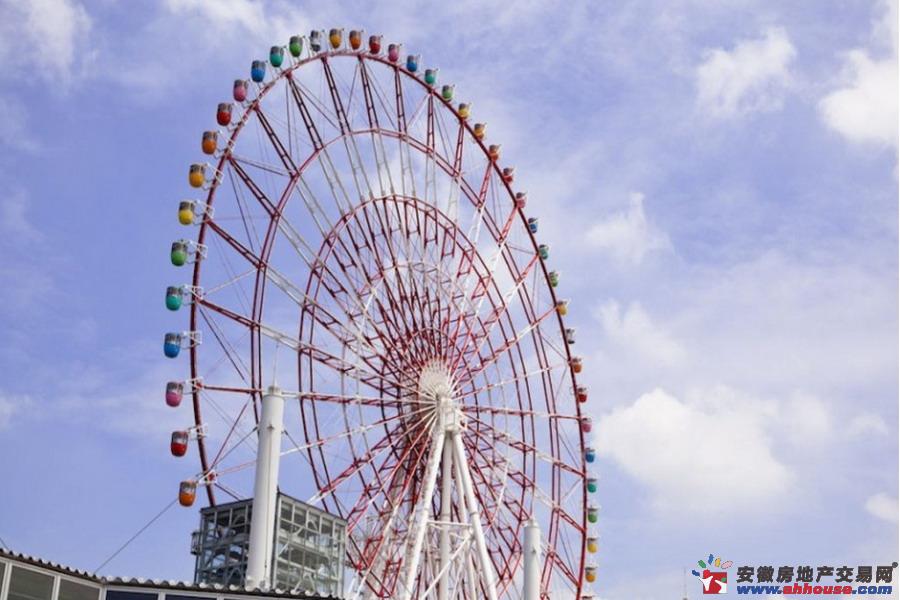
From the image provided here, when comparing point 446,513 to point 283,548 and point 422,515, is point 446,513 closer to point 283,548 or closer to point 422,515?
point 422,515

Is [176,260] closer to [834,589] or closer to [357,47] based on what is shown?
[357,47]

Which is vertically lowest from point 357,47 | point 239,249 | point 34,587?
point 34,587

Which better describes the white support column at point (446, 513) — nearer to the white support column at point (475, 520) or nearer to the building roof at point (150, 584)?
the white support column at point (475, 520)

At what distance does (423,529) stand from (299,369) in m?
5.75

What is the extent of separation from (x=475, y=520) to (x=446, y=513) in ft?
3.58

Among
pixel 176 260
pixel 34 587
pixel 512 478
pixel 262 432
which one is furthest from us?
pixel 512 478

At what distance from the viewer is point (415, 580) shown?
34.6 metres

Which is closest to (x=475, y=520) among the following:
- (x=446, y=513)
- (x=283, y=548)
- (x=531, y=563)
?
(x=446, y=513)

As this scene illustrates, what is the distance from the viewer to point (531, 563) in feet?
111

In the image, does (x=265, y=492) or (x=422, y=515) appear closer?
(x=265, y=492)

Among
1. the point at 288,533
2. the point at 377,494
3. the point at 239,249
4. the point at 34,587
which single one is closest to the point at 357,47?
the point at 239,249

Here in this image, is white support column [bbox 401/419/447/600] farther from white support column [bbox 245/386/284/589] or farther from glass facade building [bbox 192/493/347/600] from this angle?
white support column [bbox 245/386/284/589]

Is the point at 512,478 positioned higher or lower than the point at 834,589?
higher

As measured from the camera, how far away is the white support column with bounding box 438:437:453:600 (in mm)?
36781
